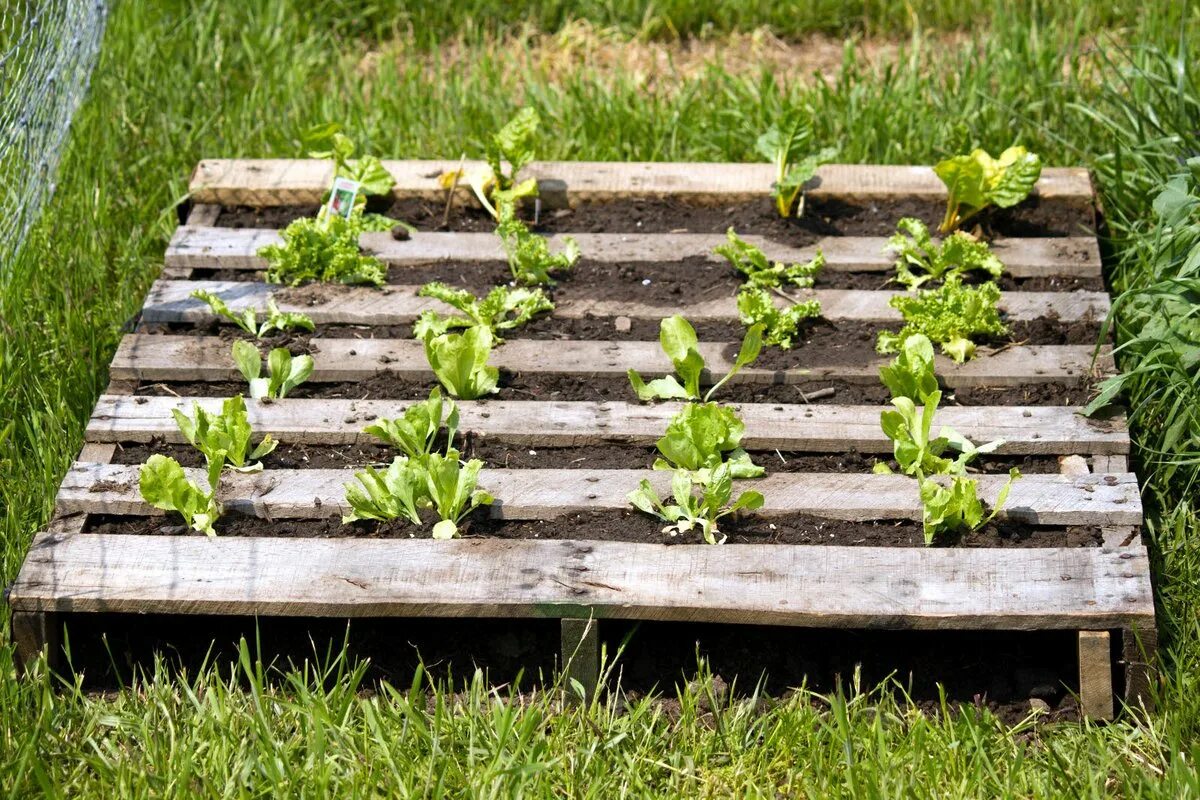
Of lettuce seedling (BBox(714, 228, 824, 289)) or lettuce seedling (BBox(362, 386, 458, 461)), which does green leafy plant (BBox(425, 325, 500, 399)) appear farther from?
lettuce seedling (BBox(714, 228, 824, 289))

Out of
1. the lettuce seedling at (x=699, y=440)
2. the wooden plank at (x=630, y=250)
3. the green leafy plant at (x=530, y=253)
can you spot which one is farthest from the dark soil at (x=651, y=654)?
the wooden plank at (x=630, y=250)

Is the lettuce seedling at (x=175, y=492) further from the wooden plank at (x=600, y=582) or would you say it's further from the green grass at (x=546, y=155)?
the green grass at (x=546, y=155)

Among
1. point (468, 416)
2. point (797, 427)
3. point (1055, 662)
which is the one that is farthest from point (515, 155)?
point (1055, 662)

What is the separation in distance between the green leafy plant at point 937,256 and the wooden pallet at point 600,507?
8 cm

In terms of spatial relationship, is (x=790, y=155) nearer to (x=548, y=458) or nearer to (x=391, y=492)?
(x=548, y=458)

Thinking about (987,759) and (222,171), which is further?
(222,171)

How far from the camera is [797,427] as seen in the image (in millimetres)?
3129

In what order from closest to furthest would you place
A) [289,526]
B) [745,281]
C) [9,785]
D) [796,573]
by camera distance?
[9,785] < [796,573] < [289,526] < [745,281]

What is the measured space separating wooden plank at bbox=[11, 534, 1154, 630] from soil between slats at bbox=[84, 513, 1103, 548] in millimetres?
77

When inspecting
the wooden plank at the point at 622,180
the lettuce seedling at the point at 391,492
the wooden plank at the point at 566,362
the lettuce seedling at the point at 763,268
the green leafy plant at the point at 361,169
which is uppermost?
the green leafy plant at the point at 361,169

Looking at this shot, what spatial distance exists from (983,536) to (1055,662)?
0.90 ft

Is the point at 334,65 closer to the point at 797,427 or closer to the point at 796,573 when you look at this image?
the point at 797,427

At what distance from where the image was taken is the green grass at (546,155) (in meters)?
2.48

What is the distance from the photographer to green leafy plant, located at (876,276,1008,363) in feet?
10.9
